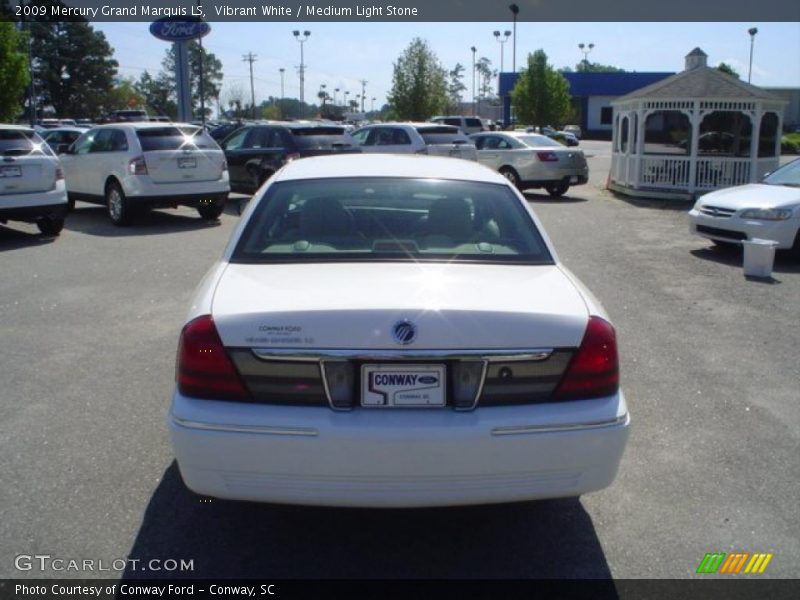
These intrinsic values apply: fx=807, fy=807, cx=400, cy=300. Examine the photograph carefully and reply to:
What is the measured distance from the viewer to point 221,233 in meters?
Result: 13.4

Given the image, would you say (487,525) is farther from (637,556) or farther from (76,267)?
(76,267)

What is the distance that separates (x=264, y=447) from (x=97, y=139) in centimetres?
1330

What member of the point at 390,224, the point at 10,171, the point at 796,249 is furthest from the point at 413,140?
the point at 390,224

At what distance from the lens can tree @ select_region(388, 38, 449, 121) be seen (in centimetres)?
4650

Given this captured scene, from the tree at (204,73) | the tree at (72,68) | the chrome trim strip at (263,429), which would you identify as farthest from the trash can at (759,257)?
the tree at (204,73)

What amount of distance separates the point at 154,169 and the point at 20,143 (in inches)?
88.9

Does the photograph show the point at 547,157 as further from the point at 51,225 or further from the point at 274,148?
the point at 51,225

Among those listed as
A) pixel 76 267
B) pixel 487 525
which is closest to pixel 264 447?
pixel 487 525

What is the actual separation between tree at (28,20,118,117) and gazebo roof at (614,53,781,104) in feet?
235

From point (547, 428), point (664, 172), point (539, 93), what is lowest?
point (547, 428)

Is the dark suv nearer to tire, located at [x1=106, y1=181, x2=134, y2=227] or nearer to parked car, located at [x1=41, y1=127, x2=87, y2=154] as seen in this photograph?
tire, located at [x1=106, y1=181, x2=134, y2=227]

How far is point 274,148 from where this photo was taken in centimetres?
1692

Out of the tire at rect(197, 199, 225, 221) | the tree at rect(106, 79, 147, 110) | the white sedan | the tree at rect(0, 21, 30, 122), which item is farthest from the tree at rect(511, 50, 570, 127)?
the tree at rect(106, 79, 147, 110)

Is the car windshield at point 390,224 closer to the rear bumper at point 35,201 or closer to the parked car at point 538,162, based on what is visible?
the rear bumper at point 35,201
